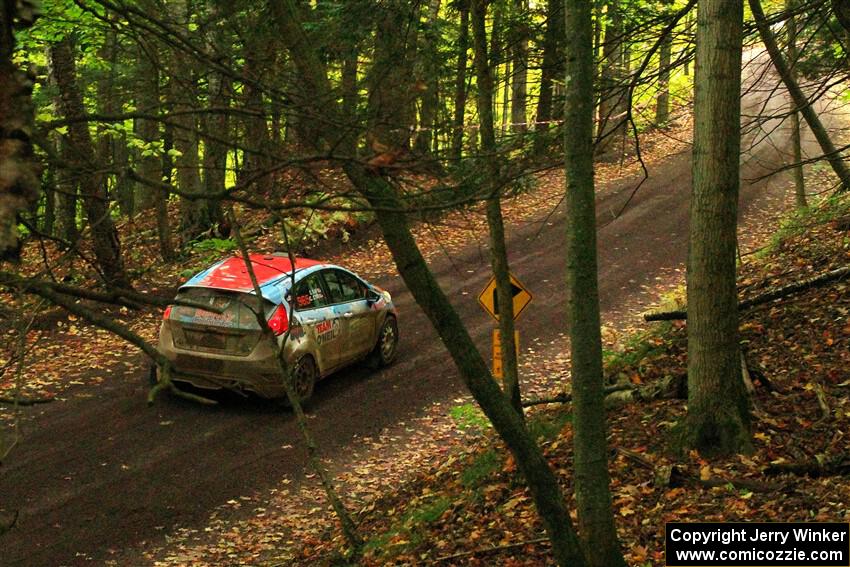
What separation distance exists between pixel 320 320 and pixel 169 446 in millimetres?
2737

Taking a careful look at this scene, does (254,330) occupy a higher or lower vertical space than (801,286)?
lower

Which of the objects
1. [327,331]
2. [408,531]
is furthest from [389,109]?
[327,331]

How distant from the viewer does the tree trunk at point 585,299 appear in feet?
16.5

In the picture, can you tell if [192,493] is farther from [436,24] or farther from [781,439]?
[436,24]

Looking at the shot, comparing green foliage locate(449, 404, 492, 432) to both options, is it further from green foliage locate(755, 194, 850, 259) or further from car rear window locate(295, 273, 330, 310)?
green foliage locate(755, 194, 850, 259)

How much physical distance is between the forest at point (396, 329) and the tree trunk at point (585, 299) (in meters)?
0.02

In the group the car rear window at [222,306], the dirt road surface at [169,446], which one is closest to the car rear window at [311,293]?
the car rear window at [222,306]

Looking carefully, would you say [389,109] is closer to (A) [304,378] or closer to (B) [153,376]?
(A) [304,378]

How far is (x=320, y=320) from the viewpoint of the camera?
40.3 ft

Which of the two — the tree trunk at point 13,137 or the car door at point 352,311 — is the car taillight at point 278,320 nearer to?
the car door at point 352,311

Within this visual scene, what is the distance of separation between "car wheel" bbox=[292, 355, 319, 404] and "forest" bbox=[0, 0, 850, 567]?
6cm

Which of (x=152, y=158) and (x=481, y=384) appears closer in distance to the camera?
(x=481, y=384)

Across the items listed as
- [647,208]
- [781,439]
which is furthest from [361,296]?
[647,208]

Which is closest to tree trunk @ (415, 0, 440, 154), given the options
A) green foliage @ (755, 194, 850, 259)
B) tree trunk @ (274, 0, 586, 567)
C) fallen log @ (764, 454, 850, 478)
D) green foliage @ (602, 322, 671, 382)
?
tree trunk @ (274, 0, 586, 567)
